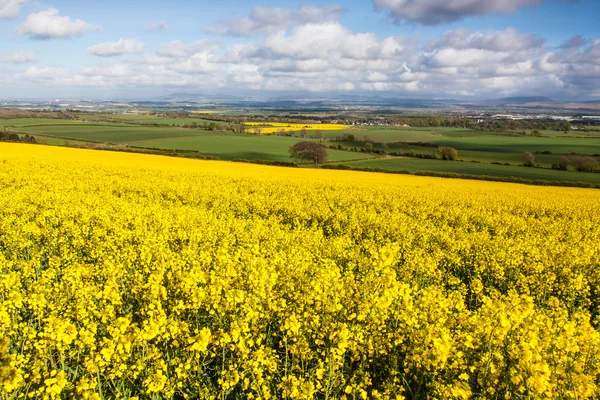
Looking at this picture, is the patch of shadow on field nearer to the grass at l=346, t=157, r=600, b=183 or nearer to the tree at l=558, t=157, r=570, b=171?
the grass at l=346, t=157, r=600, b=183

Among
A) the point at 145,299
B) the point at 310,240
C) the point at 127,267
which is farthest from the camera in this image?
the point at 310,240

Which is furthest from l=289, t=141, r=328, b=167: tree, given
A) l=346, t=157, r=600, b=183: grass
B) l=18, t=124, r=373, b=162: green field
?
l=18, t=124, r=373, b=162: green field

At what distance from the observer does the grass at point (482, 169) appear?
1946 inches

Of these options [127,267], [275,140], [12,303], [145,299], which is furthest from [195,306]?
[275,140]

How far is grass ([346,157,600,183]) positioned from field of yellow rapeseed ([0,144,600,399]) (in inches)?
1556

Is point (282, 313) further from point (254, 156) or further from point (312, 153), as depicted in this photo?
point (254, 156)

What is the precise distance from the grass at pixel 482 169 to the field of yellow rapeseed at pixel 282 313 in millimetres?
39518

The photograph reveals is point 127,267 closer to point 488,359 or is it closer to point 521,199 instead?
point 488,359

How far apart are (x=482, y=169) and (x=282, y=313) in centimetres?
5611

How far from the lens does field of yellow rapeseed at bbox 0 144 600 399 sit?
433 centimetres

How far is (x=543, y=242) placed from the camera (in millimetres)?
12430

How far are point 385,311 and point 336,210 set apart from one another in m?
11.2

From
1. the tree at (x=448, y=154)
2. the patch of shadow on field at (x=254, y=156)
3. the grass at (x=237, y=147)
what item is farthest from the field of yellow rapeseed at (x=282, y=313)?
the tree at (x=448, y=154)

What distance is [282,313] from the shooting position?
19.6ft
